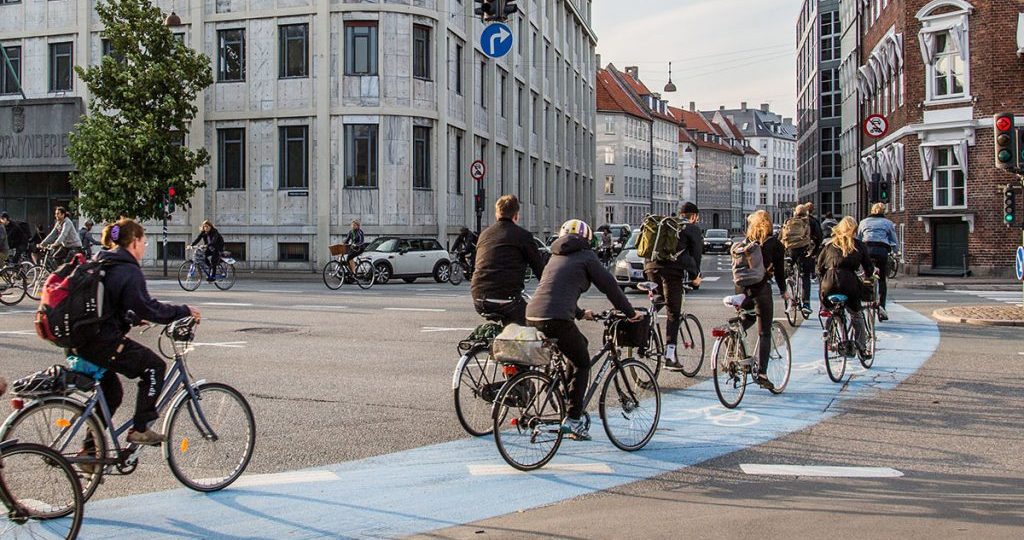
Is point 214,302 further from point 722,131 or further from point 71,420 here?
point 722,131

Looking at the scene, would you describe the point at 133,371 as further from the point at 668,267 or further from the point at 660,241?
the point at 668,267

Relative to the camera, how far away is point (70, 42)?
125ft

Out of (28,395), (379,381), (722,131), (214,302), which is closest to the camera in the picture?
(28,395)

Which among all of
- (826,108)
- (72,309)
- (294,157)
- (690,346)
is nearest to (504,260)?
(72,309)

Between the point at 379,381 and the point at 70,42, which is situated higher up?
the point at 70,42

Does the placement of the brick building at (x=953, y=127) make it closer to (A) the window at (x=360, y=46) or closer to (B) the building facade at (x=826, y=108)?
(A) the window at (x=360, y=46)

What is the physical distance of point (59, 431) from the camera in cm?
544

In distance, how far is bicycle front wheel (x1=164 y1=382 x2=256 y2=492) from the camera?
6.02 m

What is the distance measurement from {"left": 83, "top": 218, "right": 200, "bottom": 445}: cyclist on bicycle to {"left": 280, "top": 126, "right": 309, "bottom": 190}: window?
97.1ft

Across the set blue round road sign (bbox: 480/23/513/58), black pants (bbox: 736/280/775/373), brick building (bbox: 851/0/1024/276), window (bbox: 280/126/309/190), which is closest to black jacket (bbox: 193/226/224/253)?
blue round road sign (bbox: 480/23/513/58)

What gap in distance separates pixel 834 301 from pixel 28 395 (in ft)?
26.5

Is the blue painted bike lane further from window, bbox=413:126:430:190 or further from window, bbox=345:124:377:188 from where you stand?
window, bbox=413:126:430:190

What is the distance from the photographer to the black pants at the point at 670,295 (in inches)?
431

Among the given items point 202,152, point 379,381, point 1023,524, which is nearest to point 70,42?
point 202,152
